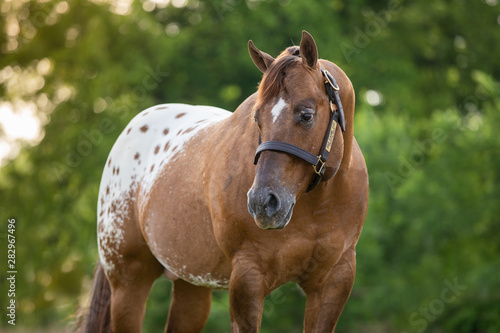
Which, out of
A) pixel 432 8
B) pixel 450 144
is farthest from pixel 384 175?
pixel 432 8

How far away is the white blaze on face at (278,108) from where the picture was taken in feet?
10.7

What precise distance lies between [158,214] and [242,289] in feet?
3.70

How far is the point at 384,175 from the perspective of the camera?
49.2 feet

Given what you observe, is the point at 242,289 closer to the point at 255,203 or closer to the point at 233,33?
the point at 255,203

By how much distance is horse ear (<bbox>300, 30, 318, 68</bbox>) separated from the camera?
10.8 ft

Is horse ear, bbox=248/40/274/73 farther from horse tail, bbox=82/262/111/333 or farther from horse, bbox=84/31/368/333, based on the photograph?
horse tail, bbox=82/262/111/333

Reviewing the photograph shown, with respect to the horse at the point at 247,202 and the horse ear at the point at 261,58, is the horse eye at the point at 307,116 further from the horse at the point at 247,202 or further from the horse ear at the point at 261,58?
the horse ear at the point at 261,58

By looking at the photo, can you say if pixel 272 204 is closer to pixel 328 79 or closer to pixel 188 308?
pixel 328 79

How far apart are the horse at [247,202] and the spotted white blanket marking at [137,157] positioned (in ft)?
0.04

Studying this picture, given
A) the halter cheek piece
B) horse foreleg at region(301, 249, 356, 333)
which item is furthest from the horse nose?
horse foreleg at region(301, 249, 356, 333)

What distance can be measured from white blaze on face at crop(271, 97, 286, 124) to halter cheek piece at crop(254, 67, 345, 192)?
152mm

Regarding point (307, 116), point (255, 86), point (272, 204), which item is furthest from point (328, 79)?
point (255, 86)

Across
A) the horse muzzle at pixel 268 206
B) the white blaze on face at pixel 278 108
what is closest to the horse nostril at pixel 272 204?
the horse muzzle at pixel 268 206

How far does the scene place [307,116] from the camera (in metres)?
3.24
